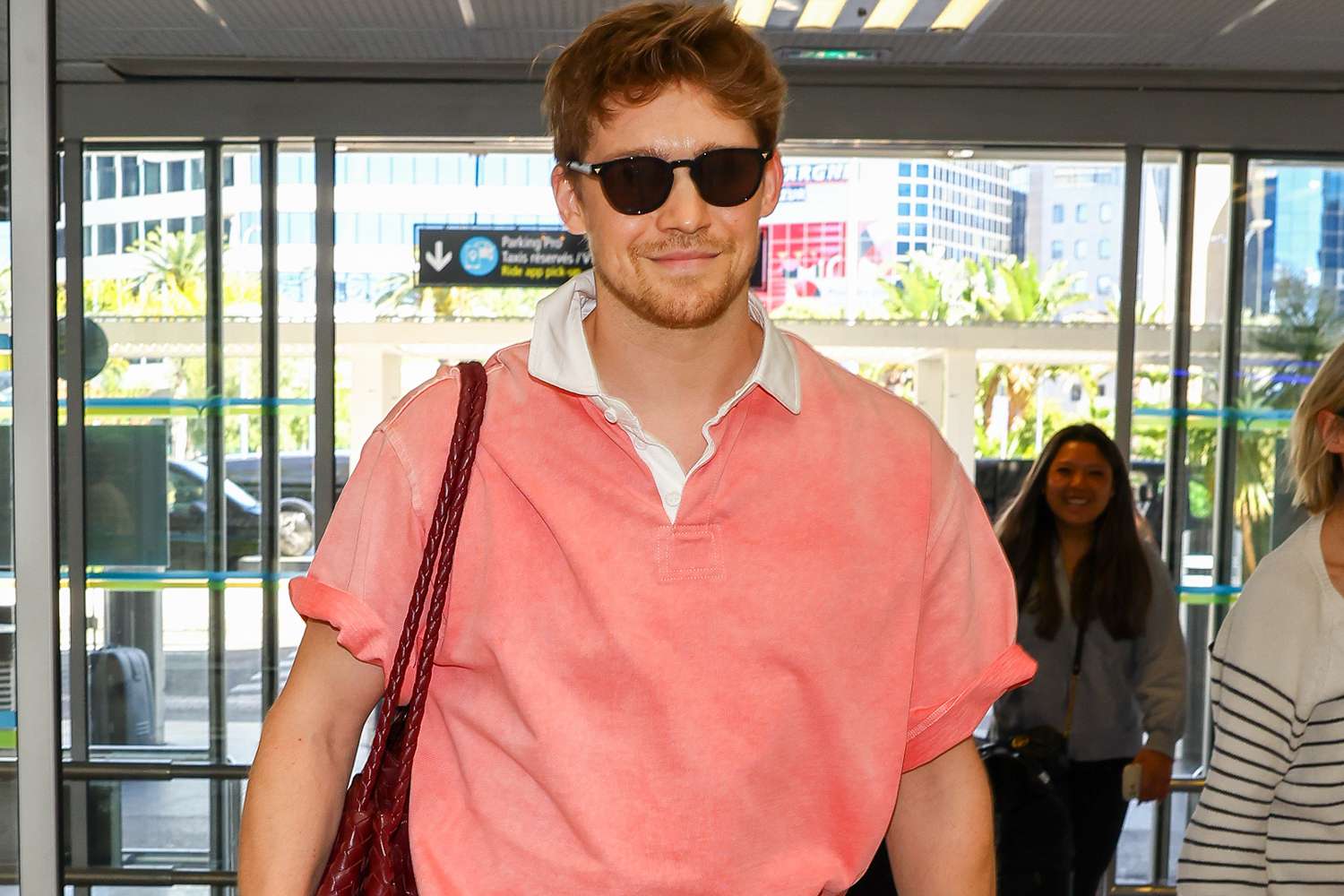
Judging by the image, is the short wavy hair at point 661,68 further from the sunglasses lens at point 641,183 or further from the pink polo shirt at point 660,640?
the pink polo shirt at point 660,640

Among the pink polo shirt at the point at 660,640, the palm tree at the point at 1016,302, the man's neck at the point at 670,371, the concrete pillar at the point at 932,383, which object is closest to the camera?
the pink polo shirt at the point at 660,640

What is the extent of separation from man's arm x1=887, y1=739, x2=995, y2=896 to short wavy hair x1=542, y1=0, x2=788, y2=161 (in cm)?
74

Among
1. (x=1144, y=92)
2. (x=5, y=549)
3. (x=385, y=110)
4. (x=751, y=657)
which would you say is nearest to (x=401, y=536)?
(x=751, y=657)

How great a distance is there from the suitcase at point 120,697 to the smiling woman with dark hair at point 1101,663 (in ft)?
10.3

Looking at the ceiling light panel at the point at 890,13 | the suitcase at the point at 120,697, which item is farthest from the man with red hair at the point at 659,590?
Answer: the suitcase at the point at 120,697

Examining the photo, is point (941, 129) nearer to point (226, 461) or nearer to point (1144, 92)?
point (1144, 92)

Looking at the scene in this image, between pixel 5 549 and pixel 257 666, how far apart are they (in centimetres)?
242

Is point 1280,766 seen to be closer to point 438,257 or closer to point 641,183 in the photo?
point 641,183

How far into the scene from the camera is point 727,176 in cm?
153

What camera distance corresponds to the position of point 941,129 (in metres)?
5.34

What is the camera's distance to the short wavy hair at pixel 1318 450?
8.53 feet

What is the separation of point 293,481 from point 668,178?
13.9 feet

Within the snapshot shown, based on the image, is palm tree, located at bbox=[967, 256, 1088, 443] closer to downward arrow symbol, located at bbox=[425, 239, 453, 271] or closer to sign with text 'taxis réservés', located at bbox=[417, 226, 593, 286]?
sign with text 'taxis réservés', located at bbox=[417, 226, 593, 286]

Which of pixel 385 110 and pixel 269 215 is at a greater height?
pixel 385 110
